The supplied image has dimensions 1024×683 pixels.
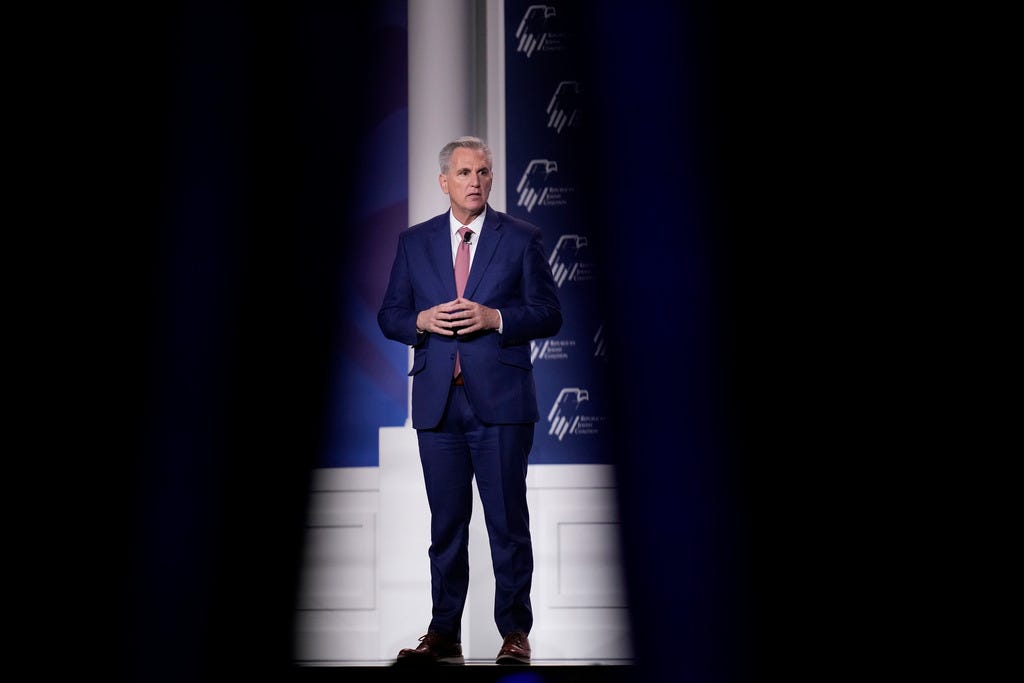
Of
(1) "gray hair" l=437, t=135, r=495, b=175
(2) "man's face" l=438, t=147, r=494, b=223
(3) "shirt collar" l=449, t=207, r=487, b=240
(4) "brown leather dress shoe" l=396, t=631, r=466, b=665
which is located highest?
(1) "gray hair" l=437, t=135, r=495, b=175

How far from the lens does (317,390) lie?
3.60m

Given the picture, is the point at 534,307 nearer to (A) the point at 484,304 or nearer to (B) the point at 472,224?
(A) the point at 484,304

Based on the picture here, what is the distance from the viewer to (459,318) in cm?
260

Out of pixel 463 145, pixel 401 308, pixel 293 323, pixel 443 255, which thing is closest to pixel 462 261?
pixel 443 255

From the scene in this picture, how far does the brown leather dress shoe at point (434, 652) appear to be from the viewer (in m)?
2.57

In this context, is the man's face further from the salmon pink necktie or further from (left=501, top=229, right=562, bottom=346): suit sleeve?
(left=501, top=229, right=562, bottom=346): suit sleeve

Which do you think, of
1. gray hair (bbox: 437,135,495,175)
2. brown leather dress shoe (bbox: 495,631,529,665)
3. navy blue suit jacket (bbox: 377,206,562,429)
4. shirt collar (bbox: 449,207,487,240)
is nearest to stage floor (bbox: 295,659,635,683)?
brown leather dress shoe (bbox: 495,631,529,665)

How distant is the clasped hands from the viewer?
259 centimetres

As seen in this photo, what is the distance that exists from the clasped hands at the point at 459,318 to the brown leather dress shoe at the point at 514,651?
81cm

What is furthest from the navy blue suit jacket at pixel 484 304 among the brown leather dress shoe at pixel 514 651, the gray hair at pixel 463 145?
the brown leather dress shoe at pixel 514 651

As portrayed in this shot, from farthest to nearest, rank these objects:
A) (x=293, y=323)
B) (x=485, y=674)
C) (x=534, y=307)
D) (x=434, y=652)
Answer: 1. (x=293, y=323)
2. (x=534, y=307)
3. (x=434, y=652)
4. (x=485, y=674)

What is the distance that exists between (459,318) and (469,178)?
0.39 meters

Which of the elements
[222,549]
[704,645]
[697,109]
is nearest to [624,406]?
[704,645]

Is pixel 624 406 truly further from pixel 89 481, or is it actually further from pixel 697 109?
pixel 89 481
